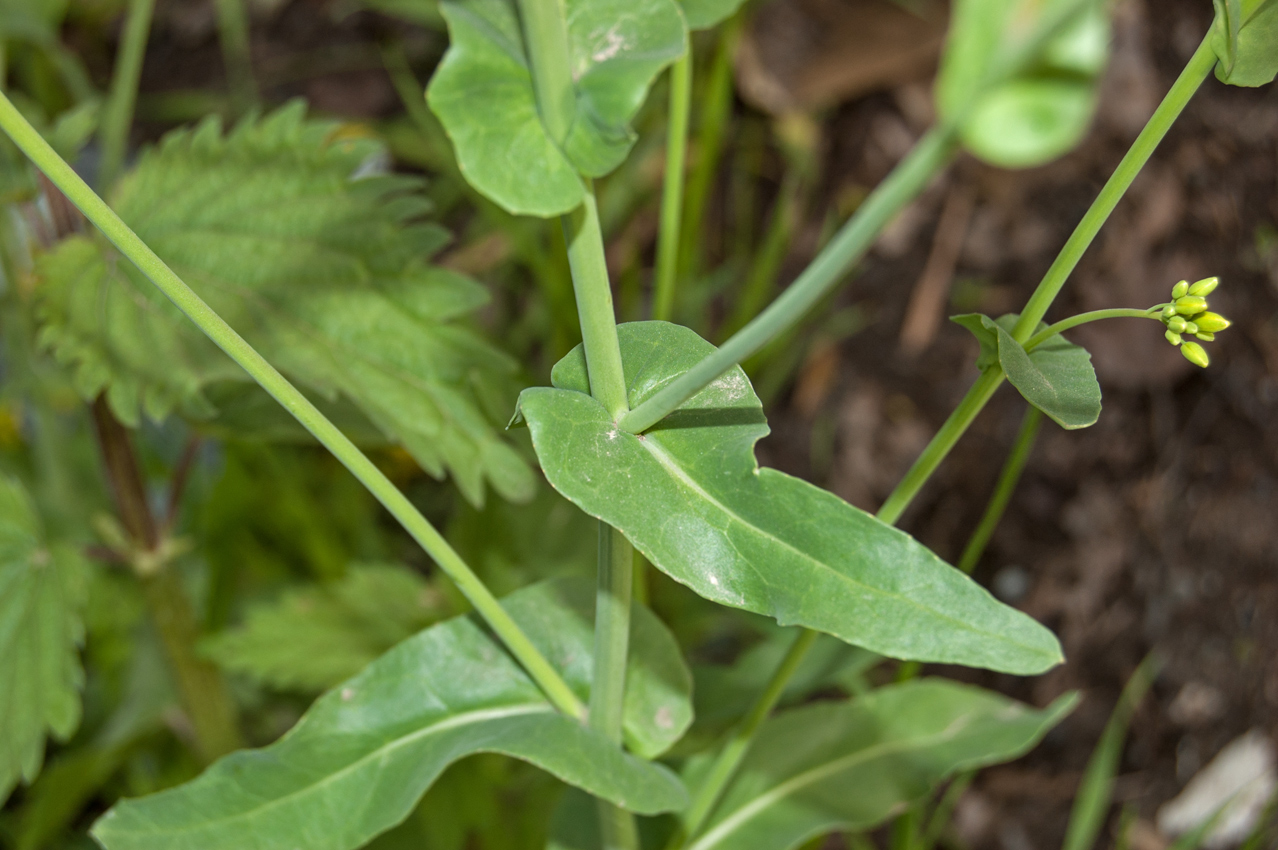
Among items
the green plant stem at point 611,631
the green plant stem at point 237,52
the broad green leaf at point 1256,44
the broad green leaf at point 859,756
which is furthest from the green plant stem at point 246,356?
the green plant stem at point 237,52

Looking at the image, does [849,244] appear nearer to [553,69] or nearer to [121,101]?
[553,69]

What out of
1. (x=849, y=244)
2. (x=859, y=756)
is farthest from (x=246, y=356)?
(x=859, y=756)

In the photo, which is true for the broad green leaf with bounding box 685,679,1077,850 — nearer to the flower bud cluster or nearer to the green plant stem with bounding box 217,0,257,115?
the flower bud cluster

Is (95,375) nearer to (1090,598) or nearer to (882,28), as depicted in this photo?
(1090,598)

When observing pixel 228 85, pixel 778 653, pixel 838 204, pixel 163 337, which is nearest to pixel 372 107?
pixel 228 85

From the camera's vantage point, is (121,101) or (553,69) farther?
(121,101)

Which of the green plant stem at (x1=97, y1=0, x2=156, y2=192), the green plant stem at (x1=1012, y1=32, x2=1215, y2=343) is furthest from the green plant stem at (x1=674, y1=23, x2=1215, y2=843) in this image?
the green plant stem at (x1=97, y1=0, x2=156, y2=192)
